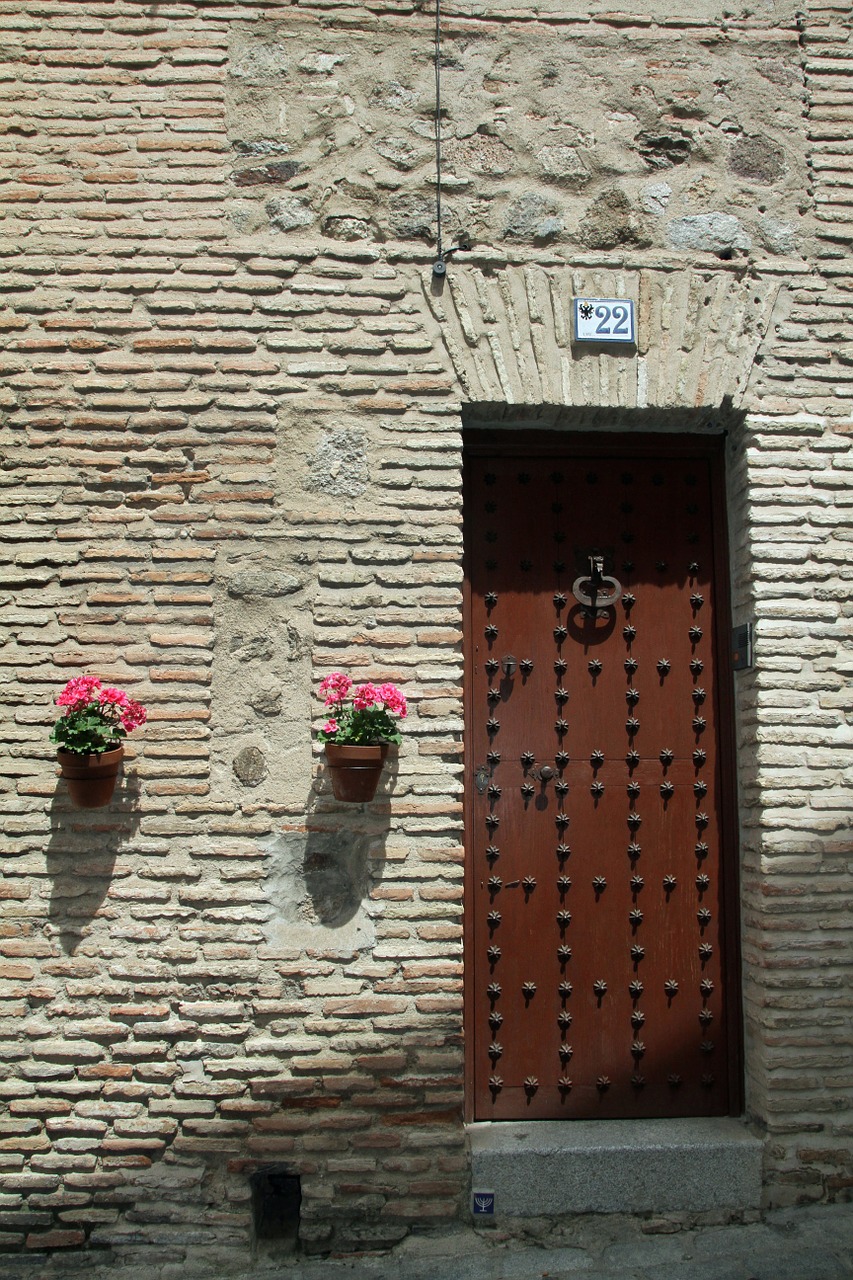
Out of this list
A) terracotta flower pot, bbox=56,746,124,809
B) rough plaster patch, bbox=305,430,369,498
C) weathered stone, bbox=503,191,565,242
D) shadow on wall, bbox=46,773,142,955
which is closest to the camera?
terracotta flower pot, bbox=56,746,124,809

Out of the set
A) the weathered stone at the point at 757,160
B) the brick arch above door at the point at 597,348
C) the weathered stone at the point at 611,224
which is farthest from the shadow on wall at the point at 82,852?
the weathered stone at the point at 757,160

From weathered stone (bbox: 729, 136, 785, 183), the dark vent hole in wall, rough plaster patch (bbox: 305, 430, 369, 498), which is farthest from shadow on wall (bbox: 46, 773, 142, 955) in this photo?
weathered stone (bbox: 729, 136, 785, 183)

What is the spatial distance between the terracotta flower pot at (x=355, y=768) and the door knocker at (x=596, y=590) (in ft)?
3.37

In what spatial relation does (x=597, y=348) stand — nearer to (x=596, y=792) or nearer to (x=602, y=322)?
(x=602, y=322)

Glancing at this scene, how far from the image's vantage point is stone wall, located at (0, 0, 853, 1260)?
10.3ft

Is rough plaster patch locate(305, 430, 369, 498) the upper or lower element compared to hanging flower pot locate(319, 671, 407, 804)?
upper

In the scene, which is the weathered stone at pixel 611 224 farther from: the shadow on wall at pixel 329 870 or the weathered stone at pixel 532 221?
the shadow on wall at pixel 329 870

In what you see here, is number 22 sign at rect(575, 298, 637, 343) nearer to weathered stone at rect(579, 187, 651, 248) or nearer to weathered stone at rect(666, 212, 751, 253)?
weathered stone at rect(579, 187, 651, 248)

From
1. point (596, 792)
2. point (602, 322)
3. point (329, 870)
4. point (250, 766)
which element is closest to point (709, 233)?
point (602, 322)

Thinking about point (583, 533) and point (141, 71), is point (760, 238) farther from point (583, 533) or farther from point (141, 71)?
point (141, 71)

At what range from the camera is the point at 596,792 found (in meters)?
3.60

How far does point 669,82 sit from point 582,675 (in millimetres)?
2352

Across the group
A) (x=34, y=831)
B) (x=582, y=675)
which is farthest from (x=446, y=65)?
(x=34, y=831)

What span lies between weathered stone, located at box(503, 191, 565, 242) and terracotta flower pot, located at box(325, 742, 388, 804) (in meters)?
2.00
